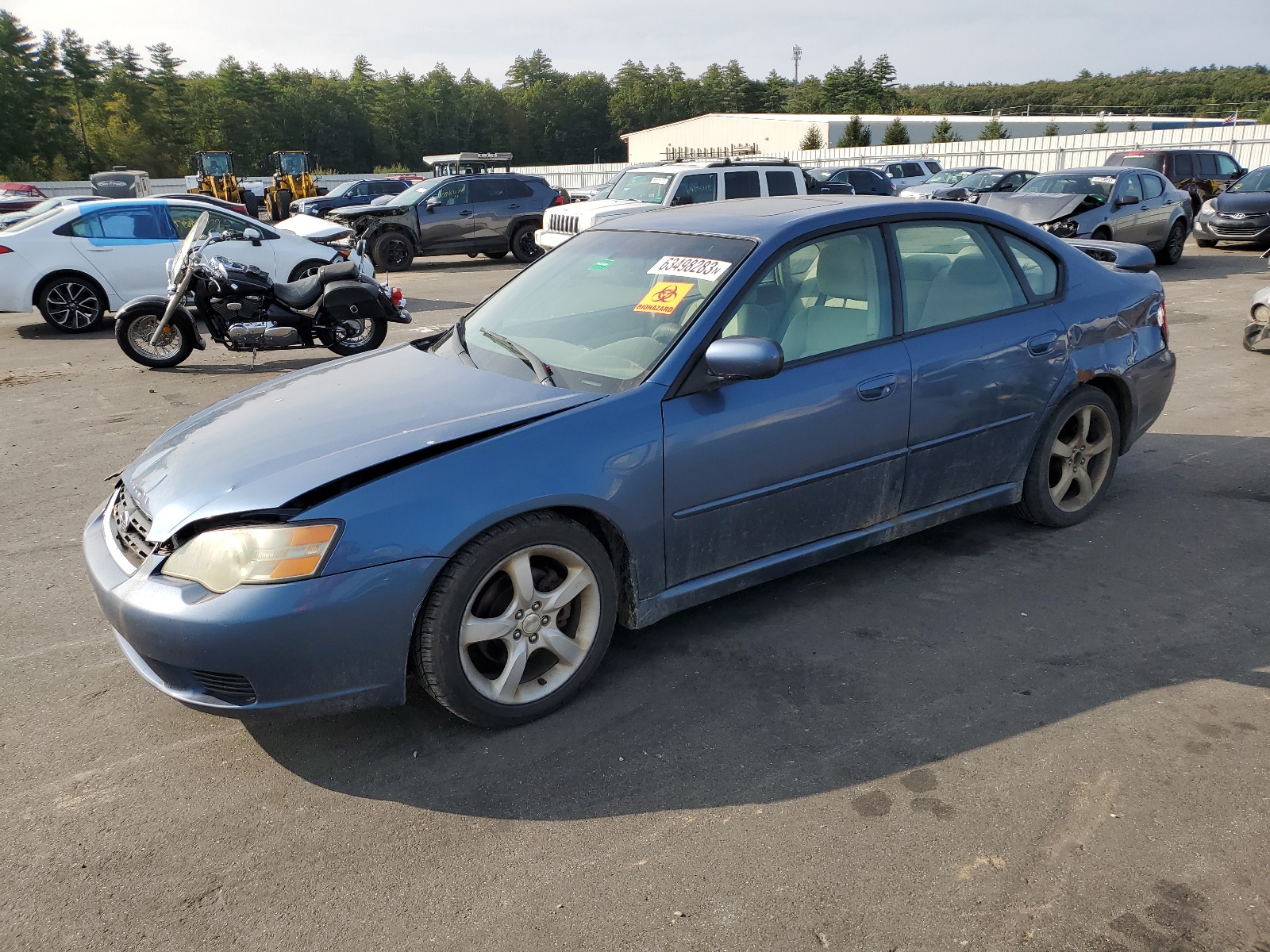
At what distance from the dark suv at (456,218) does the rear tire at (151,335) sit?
883cm

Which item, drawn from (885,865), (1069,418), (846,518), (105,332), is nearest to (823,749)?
(885,865)

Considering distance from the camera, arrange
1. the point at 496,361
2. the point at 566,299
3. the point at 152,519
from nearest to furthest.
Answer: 1. the point at 152,519
2. the point at 496,361
3. the point at 566,299

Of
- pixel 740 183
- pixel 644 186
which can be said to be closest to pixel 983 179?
pixel 740 183

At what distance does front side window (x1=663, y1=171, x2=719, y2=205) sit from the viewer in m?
14.5

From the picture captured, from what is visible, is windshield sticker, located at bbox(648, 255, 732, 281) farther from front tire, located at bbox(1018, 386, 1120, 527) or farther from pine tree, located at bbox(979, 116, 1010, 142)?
pine tree, located at bbox(979, 116, 1010, 142)

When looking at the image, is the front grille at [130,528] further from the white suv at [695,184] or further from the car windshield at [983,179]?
the car windshield at [983,179]

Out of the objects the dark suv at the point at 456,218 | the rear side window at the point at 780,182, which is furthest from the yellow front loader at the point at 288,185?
the rear side window at the point at 780,182

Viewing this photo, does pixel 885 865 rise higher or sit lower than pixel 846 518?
lower

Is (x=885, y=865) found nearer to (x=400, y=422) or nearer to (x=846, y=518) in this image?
(x=846, y=518)

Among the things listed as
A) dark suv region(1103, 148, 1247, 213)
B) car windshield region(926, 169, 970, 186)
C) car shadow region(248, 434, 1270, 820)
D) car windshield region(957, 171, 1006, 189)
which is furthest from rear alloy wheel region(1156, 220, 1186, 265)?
car shadow region(248, 434, 1270, 820)

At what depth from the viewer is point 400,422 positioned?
3.21 meters

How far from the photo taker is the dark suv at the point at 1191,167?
19.4 m

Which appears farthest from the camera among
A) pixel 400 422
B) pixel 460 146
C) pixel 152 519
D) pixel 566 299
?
pixel 460 146

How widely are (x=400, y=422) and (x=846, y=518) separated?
5.90 ft
